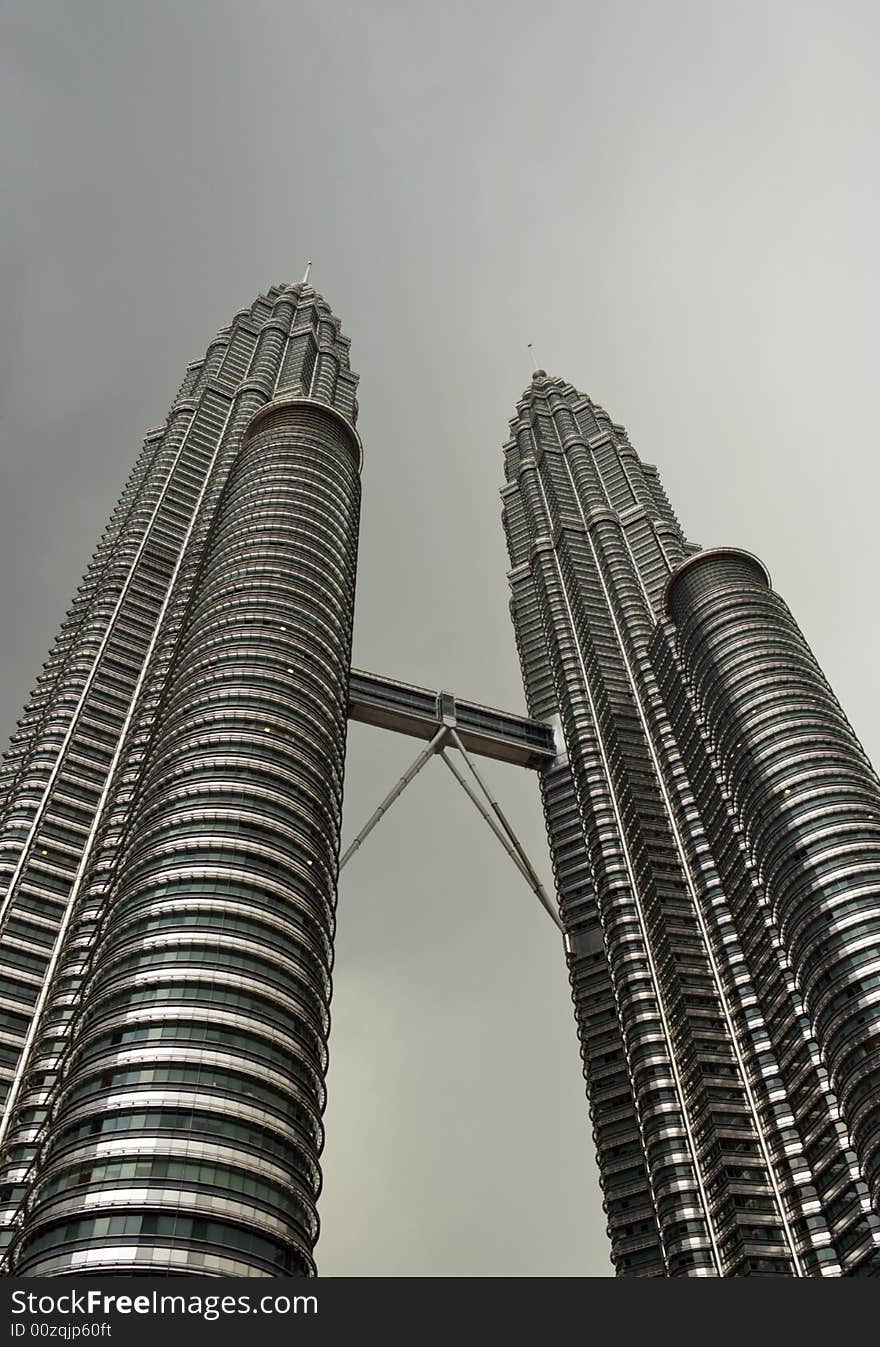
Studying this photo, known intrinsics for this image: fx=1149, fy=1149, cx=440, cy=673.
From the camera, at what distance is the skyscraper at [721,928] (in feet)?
292

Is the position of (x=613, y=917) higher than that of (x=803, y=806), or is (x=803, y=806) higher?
(x=613, y=917)

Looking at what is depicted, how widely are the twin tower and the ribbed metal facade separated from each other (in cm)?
23

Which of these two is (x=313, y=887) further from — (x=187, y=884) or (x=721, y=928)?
(x=721, y=928)

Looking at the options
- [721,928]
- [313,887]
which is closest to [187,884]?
[313,887]

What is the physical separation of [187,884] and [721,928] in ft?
197

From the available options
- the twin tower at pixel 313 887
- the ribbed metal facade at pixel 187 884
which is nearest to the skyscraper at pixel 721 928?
the twin tower at pixel 313 887

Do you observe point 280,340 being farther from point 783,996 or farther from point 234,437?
point 783,996

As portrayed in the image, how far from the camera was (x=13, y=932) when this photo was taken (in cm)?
9188

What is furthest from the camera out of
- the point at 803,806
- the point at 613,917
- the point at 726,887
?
the point at 613,917

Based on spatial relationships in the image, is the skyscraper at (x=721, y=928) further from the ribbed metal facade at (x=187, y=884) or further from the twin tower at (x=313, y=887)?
the ribbed metal facade at (x=187, y=884)

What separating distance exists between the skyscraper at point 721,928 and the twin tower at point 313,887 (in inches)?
13.5

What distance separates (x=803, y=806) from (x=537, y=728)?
55.9 metres

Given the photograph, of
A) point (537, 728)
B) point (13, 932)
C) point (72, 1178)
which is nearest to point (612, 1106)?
point (537, 728)

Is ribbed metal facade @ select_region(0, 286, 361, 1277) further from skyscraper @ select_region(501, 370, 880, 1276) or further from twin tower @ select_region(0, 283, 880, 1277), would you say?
skyscraper @ select_region(501, 370, 880, 1276)
